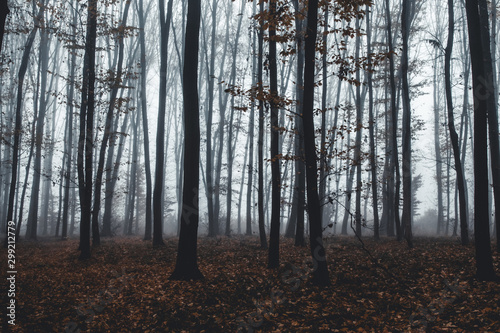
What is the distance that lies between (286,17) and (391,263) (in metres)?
7.07

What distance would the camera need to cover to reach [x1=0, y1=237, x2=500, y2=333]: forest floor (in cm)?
503

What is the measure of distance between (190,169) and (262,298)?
344cm

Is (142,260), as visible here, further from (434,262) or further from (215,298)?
(434,262)

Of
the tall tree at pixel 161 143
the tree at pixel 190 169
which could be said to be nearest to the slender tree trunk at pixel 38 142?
the tall tree at pixel 161 143

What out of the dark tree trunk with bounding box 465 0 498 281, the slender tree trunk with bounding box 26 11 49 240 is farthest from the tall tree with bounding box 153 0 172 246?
the dark tree trunk with bounding box 465 0 498 281

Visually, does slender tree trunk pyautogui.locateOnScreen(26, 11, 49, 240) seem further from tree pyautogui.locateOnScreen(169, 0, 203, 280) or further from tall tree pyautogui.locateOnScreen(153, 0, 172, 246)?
tree pyautogui.locateOnScreen(169, 0, 203, 280)

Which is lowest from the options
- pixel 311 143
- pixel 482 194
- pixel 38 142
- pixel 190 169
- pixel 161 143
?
pixel 482 194

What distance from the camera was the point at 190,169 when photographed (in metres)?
7.80

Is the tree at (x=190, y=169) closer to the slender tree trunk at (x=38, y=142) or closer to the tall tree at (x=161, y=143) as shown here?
the tall tree at (x=161, y=143)

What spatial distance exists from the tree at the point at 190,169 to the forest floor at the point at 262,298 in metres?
0.46

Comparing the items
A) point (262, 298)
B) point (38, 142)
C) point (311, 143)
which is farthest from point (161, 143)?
point (262, 298)

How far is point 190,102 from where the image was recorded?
26.2ft

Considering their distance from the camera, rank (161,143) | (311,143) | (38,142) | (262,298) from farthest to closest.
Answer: (38,142) → (161,143) → (311,143) → (262,298)

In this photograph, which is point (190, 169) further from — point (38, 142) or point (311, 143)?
point (38, 142)
